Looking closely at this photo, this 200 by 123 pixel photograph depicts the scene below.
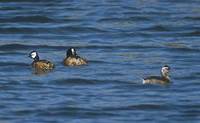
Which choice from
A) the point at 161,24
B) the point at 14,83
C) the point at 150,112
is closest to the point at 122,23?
the point at 161,24

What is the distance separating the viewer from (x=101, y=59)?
26.0 meters

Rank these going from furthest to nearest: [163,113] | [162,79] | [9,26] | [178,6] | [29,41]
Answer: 1. [178,6]
2. [9,26]
3. [29,41]
4. [162,79]
5. [163,113]

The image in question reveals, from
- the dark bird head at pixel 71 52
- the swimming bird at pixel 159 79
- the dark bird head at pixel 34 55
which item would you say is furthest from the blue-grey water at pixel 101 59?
the dark bird head at pixel 71 52

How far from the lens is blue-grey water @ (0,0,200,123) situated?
20750mm

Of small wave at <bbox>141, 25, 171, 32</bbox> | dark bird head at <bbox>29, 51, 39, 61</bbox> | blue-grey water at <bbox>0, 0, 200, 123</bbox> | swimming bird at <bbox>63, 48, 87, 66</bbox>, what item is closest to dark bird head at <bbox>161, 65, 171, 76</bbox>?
blue-grey water at <bbox>0, 0, 200, 123</bbox>

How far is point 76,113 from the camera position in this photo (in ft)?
67.6

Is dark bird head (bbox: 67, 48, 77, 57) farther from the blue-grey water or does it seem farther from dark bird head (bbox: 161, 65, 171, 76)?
dark bird head (bbox: 161, 65, 171, 76)

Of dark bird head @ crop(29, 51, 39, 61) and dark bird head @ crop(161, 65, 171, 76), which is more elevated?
dark bird head @ crop(29, 51, 39, 61)

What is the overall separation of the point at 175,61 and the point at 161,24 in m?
5.50

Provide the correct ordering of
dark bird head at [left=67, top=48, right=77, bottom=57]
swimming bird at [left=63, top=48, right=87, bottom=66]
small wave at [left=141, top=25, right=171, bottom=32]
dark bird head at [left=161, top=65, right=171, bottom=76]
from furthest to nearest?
small wave at [left=141, top=25, right=171, bottom=32], dark bird head at [left=67, top=48, right=77, bottom=57], swimming bird at [left=63, top=48, right=87, bottom=66], dark bird head at [left=161, top=65, right=171, bottom=76]

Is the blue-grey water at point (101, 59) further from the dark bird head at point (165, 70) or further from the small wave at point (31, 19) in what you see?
the dark bird head at point (165, 70)

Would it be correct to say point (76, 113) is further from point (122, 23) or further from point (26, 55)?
point (122, 23)

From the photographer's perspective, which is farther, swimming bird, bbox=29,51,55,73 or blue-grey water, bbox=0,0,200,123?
swimming bird, bbox=29,51,55,73

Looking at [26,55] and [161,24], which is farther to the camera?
[161,24]
